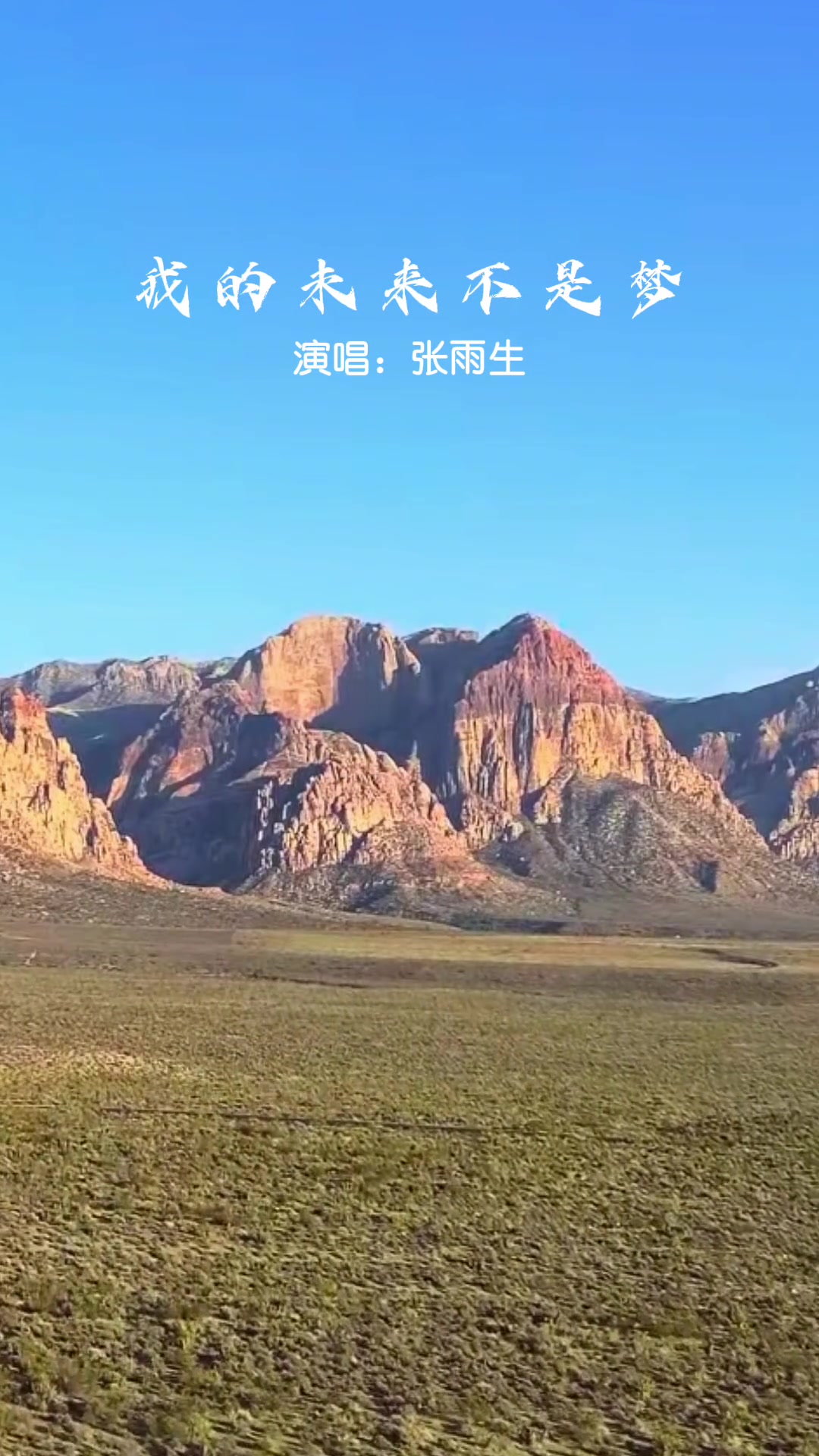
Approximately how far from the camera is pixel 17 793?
12375cm

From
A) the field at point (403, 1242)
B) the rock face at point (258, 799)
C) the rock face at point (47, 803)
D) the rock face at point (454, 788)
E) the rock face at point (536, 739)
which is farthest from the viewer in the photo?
the rock face at point (536, 739)

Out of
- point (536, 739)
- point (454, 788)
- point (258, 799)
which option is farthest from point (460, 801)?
point (258, 799)

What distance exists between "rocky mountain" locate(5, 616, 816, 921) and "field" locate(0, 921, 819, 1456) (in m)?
90.1

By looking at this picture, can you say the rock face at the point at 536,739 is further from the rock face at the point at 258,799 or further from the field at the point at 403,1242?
the field at the point at 403,1242

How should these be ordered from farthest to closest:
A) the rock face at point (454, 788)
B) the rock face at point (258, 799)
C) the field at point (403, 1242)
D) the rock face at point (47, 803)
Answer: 1. the rock face at point (454, 788)
2. the rock face at point (258, 799)
3. the rock face at point (47, 803)
4. the field at point (403, 1242)

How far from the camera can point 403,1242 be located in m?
19.9

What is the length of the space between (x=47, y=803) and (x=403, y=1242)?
110169mm

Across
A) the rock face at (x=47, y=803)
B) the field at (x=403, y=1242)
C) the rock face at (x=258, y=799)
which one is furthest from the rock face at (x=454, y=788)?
the field at (x=403, y=1242)

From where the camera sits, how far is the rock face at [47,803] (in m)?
121

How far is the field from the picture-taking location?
13.6 meters

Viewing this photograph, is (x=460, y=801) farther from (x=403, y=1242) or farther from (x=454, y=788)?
(x=403, y=1242)

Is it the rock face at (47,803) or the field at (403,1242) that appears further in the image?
the rock face at (47,803)

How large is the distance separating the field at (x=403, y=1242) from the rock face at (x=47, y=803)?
7764 centimetres

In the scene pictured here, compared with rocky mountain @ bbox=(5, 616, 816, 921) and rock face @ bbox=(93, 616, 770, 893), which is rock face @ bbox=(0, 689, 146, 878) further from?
rock face @ bbox=(93, 616, 770, 893)
